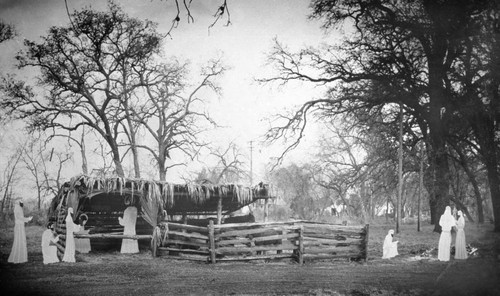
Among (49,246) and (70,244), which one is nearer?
(49,246)

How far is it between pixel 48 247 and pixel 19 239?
79 centimetres

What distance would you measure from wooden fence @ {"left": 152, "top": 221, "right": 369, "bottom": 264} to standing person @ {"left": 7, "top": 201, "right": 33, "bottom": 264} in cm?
368

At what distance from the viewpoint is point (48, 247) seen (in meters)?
9.96

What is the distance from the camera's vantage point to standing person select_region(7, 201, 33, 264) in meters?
9.27

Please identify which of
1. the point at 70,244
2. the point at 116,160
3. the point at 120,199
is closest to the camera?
the point at 70,244

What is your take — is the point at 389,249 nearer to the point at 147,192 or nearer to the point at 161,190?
the point at 161,190

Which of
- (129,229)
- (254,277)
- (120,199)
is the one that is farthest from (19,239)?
(254,277)

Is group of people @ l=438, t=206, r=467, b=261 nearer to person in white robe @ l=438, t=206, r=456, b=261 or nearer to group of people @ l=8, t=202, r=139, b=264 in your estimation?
person in white robe @ l=438, t=206, r=456, b=261

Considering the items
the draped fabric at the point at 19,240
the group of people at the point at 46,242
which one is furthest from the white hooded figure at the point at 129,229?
the draped fabric at the point at 19,240

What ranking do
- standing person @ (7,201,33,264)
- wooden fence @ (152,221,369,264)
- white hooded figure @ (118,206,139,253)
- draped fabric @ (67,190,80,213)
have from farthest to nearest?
white hooded figure @ (118,206,139,253)
draped fabric @ (67,190,80,213)
wooden fence @ (152,221,369,264)
standing person @ (7,201,33,264)

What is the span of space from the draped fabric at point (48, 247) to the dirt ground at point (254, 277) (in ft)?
0.73

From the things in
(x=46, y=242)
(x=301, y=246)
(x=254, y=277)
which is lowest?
(x=254, y=277)

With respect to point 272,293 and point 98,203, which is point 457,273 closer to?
point 272,293

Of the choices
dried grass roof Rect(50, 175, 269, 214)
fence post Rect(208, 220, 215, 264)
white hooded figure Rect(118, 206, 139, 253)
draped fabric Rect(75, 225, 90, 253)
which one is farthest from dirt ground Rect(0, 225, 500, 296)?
dried grass roof Rect(50, 175, 269, 214)
